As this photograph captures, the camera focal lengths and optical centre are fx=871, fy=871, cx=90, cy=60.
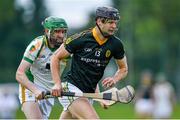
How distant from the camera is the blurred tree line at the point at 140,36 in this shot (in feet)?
188

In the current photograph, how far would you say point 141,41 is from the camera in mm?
66375

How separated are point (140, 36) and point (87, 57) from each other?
5071cm

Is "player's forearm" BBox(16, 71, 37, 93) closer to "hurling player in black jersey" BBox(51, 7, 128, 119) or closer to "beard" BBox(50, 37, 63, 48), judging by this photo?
"hurling player in black jersey" BBox(51, 7, 128, 119)

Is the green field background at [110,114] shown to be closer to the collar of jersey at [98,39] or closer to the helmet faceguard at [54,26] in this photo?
the helmet faceguard at [54,26]

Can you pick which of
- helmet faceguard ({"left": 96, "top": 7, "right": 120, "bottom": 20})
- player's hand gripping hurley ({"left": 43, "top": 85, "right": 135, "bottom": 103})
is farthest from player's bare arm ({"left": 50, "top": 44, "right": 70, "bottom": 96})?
helmet faceguard ({"left": 96, "top": 7, "right": 120, "bottom": 20})

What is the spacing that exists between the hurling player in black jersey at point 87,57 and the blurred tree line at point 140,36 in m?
41.1

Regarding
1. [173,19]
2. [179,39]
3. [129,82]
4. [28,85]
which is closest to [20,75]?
[28,85]

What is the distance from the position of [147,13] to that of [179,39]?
5.73m

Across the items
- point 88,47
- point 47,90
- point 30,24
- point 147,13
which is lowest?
point 30,24

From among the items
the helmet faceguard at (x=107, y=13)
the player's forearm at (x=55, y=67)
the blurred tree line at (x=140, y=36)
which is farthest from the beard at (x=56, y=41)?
the blurred tree line at (x=140, y=36)

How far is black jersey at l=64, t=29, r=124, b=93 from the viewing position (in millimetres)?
11844

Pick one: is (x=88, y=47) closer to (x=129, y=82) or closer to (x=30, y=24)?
(x=129, y=82)

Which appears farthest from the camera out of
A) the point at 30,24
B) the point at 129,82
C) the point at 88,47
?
the point at 30,24

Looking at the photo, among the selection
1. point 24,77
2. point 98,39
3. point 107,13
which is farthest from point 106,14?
point 24,77
